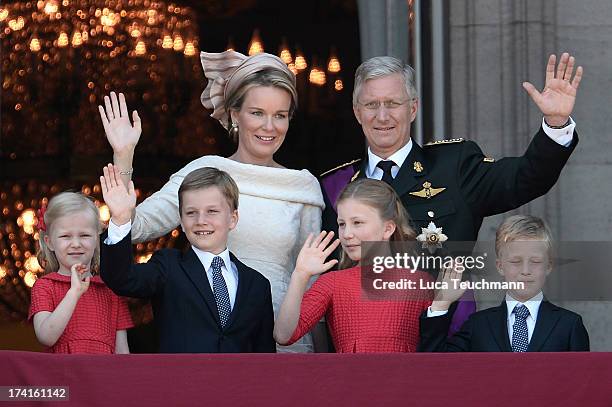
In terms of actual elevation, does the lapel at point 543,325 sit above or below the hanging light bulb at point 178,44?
below

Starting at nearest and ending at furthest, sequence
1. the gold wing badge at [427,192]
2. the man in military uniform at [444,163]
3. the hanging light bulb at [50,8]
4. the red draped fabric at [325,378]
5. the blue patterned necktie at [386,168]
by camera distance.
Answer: the red draped fabric at [325,378] → the man in military uniform at [444,163] → the gold wing badge at [427,192] → the blue patterned necktie at [386,168] → the hanging light bulb at [50,8]

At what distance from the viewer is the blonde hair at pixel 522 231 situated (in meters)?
4.68

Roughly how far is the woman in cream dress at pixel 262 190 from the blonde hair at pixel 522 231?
69cm

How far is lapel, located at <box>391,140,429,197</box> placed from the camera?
505cm

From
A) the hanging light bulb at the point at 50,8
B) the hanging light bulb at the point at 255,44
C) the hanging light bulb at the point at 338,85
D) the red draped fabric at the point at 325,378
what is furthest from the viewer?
the hanging light bulb at the point at 338,85

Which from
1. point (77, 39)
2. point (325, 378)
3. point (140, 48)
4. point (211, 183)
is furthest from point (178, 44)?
point (325, 378)

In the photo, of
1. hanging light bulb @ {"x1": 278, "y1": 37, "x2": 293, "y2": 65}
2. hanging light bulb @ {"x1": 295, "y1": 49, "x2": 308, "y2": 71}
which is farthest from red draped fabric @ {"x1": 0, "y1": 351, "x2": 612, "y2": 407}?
hanging light bulb @ {"x1": 295, "y1": 49, "x2": 308, "y2": 71}

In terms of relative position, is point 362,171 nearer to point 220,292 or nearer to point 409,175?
point 409,175

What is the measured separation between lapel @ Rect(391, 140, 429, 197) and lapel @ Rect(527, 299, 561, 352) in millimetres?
662

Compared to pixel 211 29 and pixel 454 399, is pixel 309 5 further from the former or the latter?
pixel 454 399

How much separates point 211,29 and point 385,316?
4.63m

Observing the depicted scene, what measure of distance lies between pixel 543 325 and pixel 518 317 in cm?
8

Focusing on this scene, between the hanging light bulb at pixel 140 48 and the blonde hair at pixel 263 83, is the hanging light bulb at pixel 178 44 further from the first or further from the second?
the blonde hair at pixel 263 83

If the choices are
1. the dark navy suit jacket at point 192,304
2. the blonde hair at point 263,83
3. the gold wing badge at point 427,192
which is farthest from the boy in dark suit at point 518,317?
the blonde hair at point 263,83
